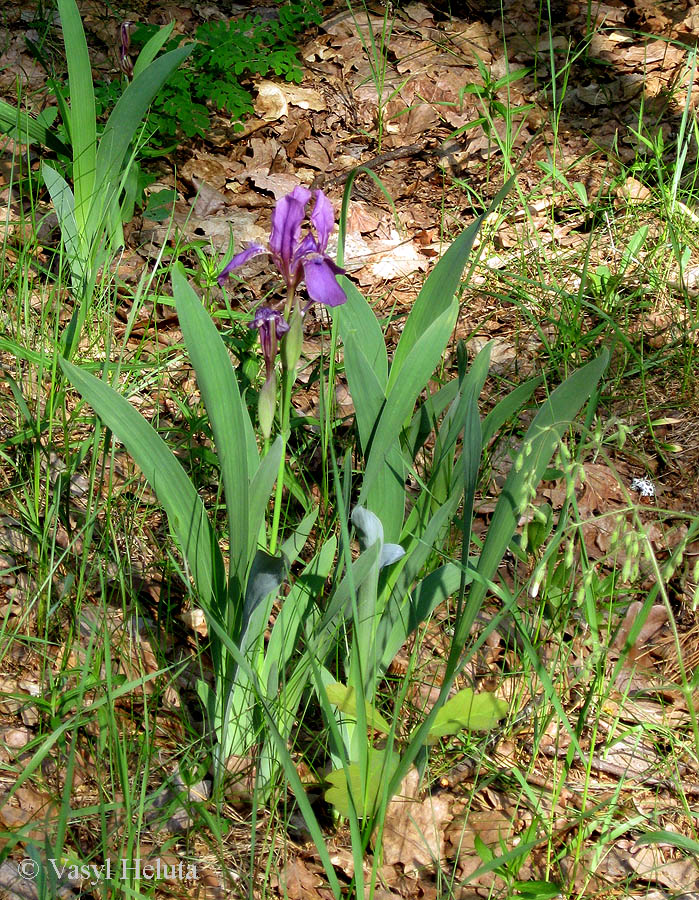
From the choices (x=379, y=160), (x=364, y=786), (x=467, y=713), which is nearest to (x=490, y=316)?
(x=379, y=160)

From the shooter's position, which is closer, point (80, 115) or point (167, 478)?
point (167, 478)

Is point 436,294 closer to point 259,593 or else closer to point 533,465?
point 533,465

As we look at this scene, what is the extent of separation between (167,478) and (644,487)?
44.9 inches

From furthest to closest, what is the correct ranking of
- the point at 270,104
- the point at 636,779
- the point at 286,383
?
the point at 270,104, the point at 636,779, the point at 286,383

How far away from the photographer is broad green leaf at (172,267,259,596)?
3.84ft

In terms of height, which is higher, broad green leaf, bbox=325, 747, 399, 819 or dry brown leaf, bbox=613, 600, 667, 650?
broad green leaf, bbox=325, 747, 399, 819

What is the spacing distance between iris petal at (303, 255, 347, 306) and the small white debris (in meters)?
1.05

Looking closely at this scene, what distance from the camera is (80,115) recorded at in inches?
86.6

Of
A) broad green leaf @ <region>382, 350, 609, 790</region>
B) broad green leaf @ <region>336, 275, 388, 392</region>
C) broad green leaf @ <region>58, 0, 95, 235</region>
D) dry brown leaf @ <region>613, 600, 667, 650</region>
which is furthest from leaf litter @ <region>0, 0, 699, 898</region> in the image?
broad green leaf @ <region>336, 275, 388, 392</region>

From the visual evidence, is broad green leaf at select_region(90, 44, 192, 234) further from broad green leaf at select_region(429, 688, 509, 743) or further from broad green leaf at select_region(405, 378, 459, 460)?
broad green leaf at select_region(429, 688, 509, 743)

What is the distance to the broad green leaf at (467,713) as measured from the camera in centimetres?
123

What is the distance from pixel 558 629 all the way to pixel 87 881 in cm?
89

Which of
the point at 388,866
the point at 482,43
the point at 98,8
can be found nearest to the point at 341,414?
the point at 388,866

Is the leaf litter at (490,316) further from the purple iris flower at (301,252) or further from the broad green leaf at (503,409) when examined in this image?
the purple iris flower at (301,252)
